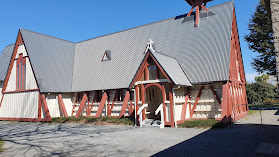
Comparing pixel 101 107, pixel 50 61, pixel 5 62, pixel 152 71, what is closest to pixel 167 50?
pixel 152 71

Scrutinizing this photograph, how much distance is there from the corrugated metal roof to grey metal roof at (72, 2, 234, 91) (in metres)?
0.64

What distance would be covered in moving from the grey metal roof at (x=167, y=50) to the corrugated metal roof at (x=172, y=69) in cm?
64

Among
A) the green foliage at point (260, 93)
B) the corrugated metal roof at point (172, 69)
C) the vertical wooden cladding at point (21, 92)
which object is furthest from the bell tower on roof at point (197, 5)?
the green foliage at point (260, 93)

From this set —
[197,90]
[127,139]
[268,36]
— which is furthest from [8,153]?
[268,36]

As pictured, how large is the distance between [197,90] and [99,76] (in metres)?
9.11

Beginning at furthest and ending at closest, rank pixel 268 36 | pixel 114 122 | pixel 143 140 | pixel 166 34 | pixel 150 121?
pixel 268 36, pixel 166 34, pixel 114 122, pixel 150 121, pixel 143 140

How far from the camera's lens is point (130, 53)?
65.5 feet

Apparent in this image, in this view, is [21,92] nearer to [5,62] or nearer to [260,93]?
[5,62]

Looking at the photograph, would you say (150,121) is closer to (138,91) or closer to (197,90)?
(138,91)

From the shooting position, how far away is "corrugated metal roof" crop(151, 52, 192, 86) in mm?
13598

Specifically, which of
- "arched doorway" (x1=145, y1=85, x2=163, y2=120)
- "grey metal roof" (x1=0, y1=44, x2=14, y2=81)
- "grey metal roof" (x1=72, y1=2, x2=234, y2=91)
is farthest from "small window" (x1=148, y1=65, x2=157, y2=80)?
"grey metal roof" (x1=0, y1=44, x2=14, y2=81)

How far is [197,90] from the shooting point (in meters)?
15.4

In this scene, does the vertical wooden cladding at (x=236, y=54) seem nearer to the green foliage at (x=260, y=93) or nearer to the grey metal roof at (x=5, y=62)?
the green foliage at (x=260, y=93)

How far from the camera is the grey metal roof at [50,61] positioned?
2020 centimetres
